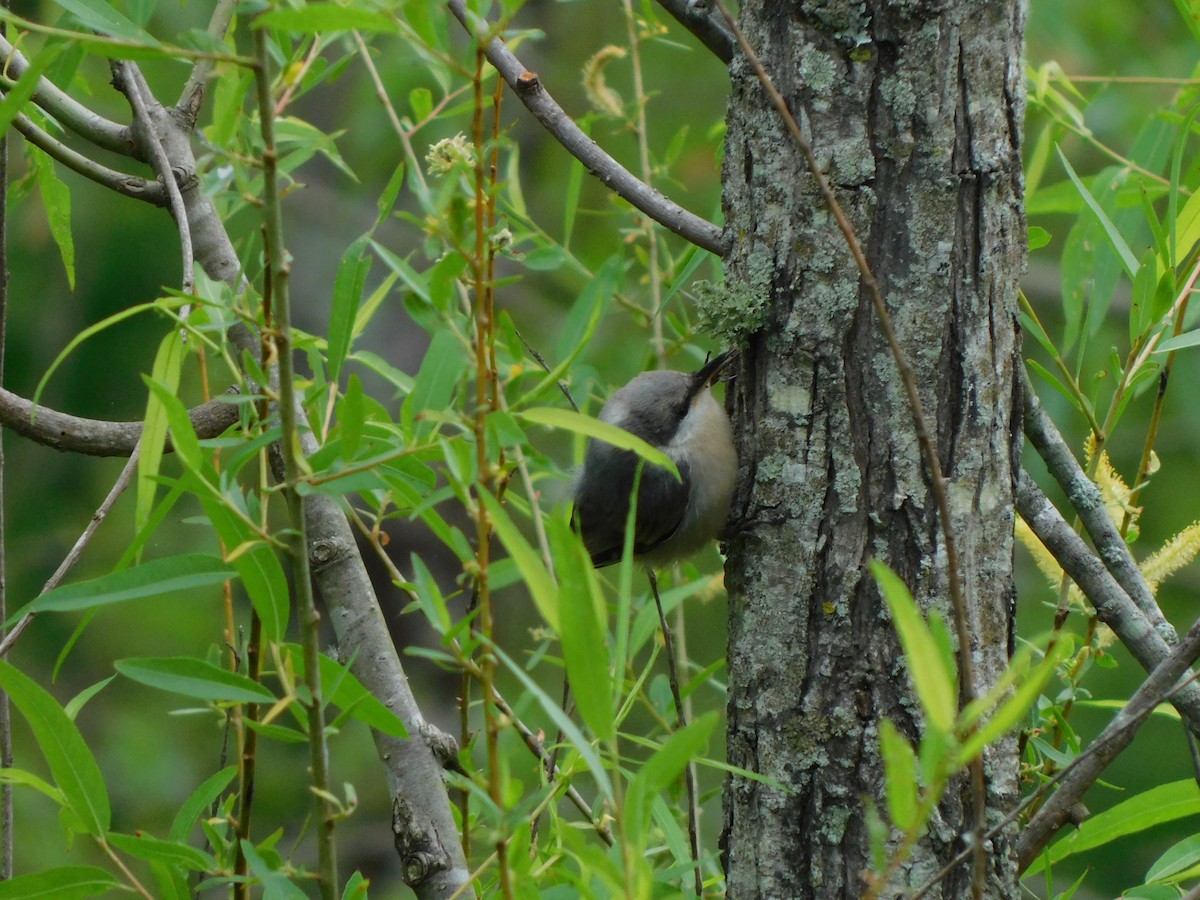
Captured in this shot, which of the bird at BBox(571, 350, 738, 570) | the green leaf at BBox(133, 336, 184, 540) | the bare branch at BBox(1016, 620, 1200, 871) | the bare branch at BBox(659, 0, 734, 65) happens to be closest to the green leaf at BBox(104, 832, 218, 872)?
the green leaf at BBox(133, 336, 184, 540)

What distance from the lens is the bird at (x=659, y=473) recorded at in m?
2.52

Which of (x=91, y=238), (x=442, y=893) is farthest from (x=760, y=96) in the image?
(x=91, y=238)

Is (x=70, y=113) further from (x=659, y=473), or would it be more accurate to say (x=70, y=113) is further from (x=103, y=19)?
(x=659, y=473)

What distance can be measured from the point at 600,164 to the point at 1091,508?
0.94m

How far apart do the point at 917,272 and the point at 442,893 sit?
114 centimetres

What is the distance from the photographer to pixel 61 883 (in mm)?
1353

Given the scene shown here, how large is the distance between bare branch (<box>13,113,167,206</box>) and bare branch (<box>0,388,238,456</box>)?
0.39 metres

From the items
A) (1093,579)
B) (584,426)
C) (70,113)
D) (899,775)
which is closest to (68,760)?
(584,426)

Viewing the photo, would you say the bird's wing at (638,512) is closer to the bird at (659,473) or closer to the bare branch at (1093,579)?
the bird at (659,473)

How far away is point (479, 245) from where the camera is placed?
3.61 ft

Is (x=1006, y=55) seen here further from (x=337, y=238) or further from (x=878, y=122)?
(x=337, y=238)

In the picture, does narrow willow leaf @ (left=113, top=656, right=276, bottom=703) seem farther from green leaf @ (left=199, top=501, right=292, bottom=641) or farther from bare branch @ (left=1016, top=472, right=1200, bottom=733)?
bare branch @ (left=1016, top=472, right=1200, bottom=733)

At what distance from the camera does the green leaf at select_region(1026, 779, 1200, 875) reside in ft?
5.42

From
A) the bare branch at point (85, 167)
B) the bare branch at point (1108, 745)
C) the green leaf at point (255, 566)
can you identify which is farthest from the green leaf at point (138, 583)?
the bare branch at point (1108, 745)
